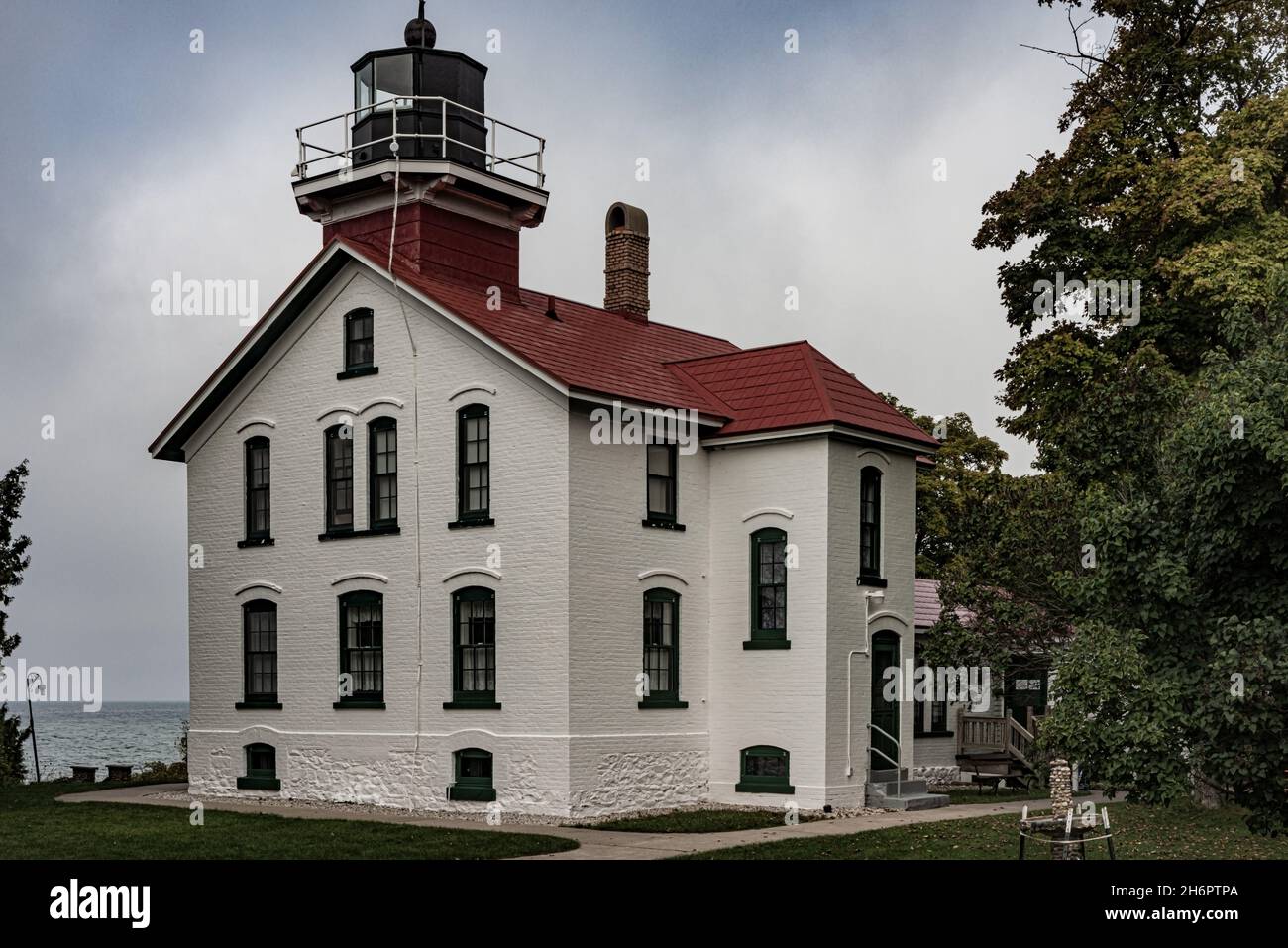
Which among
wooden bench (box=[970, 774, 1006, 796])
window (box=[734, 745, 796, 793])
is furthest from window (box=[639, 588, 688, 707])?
wooden bench (box=[970, 774, 1006, 796])

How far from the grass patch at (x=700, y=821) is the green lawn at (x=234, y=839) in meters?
2.18

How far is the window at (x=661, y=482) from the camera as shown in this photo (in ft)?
82.0

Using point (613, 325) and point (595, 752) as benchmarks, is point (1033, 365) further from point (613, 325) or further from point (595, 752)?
point (595, 752)

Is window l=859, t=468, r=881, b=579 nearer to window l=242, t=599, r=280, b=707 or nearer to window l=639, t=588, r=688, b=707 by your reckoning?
window l=639, t=588, r=688, b=707

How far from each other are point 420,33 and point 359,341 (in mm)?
5960

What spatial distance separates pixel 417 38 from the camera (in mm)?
28094

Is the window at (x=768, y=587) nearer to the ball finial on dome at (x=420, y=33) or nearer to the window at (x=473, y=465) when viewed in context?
the window at (x=473, y=465)

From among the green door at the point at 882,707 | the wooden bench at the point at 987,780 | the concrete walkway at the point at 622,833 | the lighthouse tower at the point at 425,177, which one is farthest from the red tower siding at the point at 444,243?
the wooden bench at the point at 987,780

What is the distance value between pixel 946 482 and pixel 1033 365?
12.2 meters

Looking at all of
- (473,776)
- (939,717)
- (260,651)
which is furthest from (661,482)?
(939,717)

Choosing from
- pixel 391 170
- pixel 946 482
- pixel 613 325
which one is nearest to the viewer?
pixel 391 170

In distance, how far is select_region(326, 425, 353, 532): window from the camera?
86.3 feet

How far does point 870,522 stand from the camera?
84.7 feet

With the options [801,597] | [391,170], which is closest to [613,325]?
[391,170]
